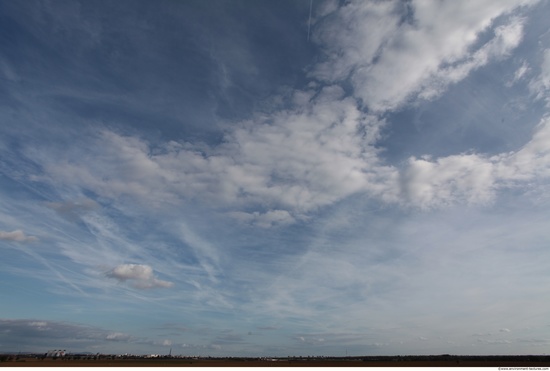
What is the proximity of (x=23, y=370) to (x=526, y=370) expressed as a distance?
5791 inches

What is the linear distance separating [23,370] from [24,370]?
0.27 metres

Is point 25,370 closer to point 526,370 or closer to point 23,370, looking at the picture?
point 23,370

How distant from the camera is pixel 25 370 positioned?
302 ft

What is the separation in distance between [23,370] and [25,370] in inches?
28.2

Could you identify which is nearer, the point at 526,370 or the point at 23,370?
the point at 23,370

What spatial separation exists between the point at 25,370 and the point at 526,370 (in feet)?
480

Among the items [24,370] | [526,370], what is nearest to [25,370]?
[24,370]

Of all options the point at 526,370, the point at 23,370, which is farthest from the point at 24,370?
the point at 526,370

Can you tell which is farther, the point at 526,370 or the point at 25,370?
the point at 526,370

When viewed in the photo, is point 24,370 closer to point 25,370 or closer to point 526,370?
point 25,370

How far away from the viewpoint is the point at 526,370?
344ft
